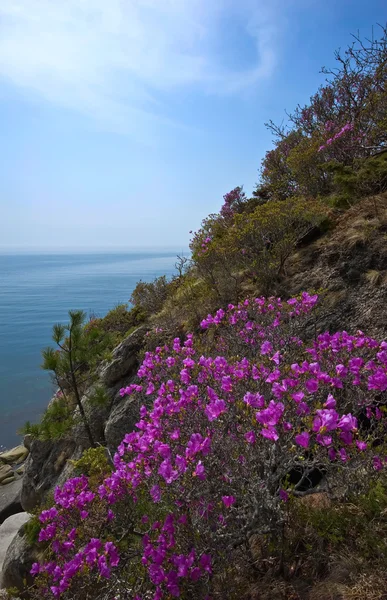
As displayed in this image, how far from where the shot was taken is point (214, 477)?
2361 mm

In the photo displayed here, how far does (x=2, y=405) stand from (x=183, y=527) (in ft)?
71.3

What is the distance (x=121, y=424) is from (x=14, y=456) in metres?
12.7

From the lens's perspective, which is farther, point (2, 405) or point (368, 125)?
point (2, 405)

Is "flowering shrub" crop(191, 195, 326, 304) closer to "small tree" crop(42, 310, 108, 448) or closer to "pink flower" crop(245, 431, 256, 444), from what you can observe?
"small tree" crop(42, 310, 108, 448)

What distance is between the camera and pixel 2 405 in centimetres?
2019

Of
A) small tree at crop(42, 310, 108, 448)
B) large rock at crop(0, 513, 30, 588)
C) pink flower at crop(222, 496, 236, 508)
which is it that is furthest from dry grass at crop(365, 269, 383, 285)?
large rock at crop(0, 513, 30, 588)

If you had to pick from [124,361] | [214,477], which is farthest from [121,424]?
[214,477]

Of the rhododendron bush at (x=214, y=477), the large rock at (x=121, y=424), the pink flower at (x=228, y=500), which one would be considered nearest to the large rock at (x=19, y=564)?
the large rock at (x=121, y=424)

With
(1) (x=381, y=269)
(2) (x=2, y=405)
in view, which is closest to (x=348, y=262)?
(1) (x=381, y=269)

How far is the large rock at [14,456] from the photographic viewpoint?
599 inches

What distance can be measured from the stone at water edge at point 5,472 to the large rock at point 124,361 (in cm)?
1013

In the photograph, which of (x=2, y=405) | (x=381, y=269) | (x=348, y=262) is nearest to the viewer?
(x=381, y=269)

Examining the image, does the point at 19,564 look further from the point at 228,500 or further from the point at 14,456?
the point at 14,456

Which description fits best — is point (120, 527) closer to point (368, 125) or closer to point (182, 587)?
point (182, 587)
